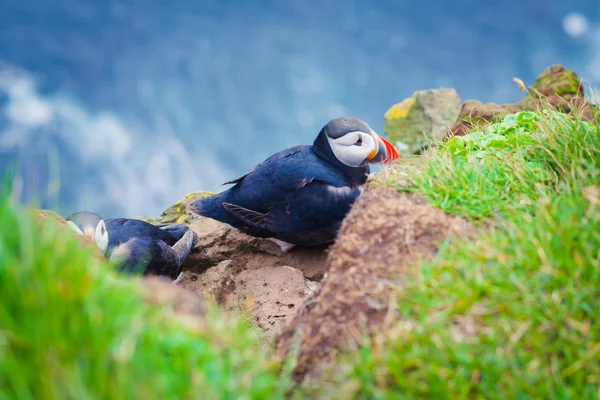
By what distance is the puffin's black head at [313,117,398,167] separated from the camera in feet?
17.3

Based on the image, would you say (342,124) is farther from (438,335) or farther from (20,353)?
(20,353)

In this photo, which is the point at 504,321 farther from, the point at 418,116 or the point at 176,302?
the point at 418,116

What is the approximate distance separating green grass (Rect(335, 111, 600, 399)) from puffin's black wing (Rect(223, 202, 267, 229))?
9.26 feet

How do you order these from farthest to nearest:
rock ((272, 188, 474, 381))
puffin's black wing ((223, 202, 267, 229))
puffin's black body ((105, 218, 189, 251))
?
1. puffin's black wing ((223, 202, 267, 229))
2. puffin's black body ((105, 218, 189, 251))
3. rock ((272, 188, 474, 381))

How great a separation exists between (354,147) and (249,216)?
116cm

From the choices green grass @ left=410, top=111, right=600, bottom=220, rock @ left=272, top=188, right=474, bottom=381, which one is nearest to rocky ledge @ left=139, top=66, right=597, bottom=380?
rock @ left=272, top=188, right=474, bottom=381

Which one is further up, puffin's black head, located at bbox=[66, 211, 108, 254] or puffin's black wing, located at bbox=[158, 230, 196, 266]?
puffin's black head, located at bbox=[66, 211, 108, 254]

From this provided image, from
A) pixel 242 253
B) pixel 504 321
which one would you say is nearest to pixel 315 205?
pixel 242 253

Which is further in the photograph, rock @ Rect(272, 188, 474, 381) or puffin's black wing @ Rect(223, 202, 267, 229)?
puffin's black wing @ Rect(223, 202, 267, 229)

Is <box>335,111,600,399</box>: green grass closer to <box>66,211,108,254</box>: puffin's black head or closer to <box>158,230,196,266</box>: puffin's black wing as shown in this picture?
<box>66,211,108,254</box>: puffin's black head

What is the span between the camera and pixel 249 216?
5617mm

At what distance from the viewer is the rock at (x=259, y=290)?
16.3ft

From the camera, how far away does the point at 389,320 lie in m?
2.60

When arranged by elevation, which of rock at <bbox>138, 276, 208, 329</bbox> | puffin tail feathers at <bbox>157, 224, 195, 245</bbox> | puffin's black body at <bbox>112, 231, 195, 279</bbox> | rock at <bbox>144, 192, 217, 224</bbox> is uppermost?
rock at <bbox>144, 192, 217, 224</bbox>
